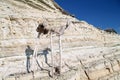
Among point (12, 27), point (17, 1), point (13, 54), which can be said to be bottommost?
point (13, 54)

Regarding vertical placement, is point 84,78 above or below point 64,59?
below

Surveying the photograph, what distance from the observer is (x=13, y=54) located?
906 centimetres

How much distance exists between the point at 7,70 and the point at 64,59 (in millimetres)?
3772

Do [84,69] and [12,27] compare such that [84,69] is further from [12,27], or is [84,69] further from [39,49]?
[12,27]

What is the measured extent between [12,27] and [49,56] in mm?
2483

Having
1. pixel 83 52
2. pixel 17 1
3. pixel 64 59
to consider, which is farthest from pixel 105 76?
pixel 17 1

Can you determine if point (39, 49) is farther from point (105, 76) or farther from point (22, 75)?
point (105, 76)

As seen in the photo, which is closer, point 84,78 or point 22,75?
point 22,75

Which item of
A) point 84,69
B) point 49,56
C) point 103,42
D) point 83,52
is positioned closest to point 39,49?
point 49,56

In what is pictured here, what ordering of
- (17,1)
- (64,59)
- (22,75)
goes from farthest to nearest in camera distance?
(17,1) → (64,59) → (22,75)

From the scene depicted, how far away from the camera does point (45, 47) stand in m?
11.1

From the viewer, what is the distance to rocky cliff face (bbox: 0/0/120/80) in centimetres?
876

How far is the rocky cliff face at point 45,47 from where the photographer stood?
876cm

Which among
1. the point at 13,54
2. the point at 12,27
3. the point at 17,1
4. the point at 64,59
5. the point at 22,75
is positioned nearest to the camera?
the point at 22,75
